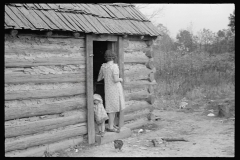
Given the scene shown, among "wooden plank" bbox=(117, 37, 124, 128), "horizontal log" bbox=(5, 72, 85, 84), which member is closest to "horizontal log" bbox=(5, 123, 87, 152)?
"horizontal log" bbox=(5, 72, 85, 84)

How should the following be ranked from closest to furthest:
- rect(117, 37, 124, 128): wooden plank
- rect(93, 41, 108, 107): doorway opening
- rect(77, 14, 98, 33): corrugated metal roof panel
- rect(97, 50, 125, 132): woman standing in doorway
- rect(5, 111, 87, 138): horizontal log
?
rect(5, 111, 87, 138): horizontal log
rect(77, 14, 98, 33): corrugated metal roof panel
rect(97, 50, 125, 132): woman standing in doorway
rect(117, 37, 124, 128): wooden plank
rect(93, 41, 108, 107): doorway opening

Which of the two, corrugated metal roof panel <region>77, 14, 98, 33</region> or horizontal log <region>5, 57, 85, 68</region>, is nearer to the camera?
horizontal log <region>5, 57, 85, 68</region>

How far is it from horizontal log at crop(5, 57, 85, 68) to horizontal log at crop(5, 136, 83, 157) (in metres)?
1.68

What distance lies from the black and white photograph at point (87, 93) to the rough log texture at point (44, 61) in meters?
0.02

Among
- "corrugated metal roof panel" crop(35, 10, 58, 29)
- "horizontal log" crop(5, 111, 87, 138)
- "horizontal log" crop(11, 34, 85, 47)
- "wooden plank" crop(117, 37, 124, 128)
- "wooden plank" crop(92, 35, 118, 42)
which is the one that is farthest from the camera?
"wooden plank" crop(117, 37, 124, 128)

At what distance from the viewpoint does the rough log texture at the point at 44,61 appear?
5.64 metres

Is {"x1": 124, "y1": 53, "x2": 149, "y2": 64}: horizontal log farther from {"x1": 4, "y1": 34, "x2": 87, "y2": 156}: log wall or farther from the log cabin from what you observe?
{"x1": 4, "y1": 34, "x2": 87, "y2": 156}: log wall

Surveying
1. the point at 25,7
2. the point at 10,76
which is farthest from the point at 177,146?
the point at 25,7

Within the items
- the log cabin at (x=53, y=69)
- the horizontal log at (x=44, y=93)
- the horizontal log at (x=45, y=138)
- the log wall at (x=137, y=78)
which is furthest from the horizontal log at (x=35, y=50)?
the log wall at (x=137, y=78)

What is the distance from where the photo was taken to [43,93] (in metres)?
6.16

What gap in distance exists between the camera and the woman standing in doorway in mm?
7285

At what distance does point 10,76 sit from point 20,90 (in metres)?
0.34

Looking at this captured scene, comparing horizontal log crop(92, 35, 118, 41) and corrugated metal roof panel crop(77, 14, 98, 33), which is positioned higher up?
corrugated metal roof panel crop(77, 14, 98, 33)

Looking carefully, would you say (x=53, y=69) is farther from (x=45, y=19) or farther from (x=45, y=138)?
(x=45, y=138)
